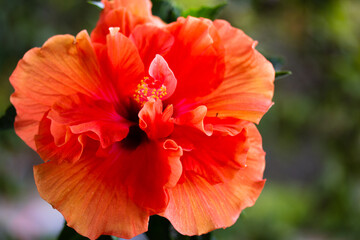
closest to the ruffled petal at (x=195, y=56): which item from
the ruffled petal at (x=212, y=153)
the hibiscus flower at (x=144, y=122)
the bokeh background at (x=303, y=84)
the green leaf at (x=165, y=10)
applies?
the hibiscus flower at (x=144, y=122)

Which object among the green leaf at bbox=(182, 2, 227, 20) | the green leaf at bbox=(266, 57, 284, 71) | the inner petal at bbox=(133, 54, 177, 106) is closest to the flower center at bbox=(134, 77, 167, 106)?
the inner petal at bbox=(133, 54, 177, 106)

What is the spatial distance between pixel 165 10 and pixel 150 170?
1.63ft

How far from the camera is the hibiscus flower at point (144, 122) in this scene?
0.74 meters

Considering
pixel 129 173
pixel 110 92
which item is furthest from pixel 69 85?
pixel 129 173

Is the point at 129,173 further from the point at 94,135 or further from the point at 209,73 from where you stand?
the point at 209,73

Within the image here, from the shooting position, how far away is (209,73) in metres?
0.82

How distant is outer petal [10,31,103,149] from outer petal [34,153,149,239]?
0.37 ft

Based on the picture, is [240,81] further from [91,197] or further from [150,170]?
[91,197]

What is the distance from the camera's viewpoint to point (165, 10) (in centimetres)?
105

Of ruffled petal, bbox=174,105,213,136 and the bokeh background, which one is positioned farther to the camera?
the bokeh background

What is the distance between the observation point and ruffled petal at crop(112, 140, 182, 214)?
0.72 metres

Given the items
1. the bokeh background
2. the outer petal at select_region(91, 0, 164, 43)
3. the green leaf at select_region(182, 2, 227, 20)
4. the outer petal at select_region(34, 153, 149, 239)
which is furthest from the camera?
the bokeh background

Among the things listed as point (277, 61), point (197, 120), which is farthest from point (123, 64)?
point (277, 61)

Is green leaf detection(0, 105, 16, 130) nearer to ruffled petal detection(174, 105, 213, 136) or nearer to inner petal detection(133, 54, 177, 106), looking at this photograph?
inner petal detection(133, 54, 177, 106)
